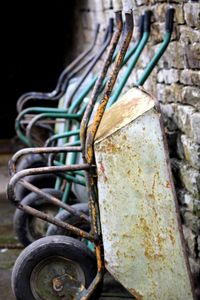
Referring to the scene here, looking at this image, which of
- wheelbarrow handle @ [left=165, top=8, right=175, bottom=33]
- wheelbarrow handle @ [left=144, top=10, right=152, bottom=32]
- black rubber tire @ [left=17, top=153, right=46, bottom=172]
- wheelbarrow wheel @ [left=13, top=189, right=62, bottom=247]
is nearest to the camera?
wheelbarrow handle @ [left=165, top=8, right=175, bottom=33]

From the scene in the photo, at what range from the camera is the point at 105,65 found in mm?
3498

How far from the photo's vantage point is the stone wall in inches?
139

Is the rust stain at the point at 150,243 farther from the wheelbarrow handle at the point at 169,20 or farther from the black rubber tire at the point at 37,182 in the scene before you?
the black rubber tire at the point at 37,182

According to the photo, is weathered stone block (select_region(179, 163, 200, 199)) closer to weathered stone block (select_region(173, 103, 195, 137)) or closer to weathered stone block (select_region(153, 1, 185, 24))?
weathered stone block (select_region(173, 103, 195, 137))

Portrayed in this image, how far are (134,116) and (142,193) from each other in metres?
0.35

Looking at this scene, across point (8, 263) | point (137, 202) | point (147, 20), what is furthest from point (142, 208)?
point (8, 263)

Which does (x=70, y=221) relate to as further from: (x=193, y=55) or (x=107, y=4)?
(x=107, y=4)

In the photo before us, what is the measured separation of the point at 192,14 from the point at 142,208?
3.25ft

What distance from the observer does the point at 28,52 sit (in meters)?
9.34

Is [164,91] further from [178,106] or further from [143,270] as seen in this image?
[143,270]

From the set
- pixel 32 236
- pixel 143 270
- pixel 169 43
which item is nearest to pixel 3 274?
pixel 32 236

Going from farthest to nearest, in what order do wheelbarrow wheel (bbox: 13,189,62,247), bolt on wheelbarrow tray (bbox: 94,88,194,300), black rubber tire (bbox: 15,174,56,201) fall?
black rubber tire (bbox: 15,174,56,201)
wheelbarrow wheel (bbox: 13,189,62,247)
bolt on wheelbarrow tray (bbox: 94,88,194,300)

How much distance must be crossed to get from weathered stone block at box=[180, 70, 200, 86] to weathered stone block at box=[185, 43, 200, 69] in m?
0.03

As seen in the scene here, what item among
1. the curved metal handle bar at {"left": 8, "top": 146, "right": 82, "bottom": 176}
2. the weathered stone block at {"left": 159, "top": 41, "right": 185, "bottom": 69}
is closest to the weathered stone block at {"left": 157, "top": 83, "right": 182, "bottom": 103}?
the weathered stone block at {"left": 159, "top": 41, "right": 185, "bottom": 69}
